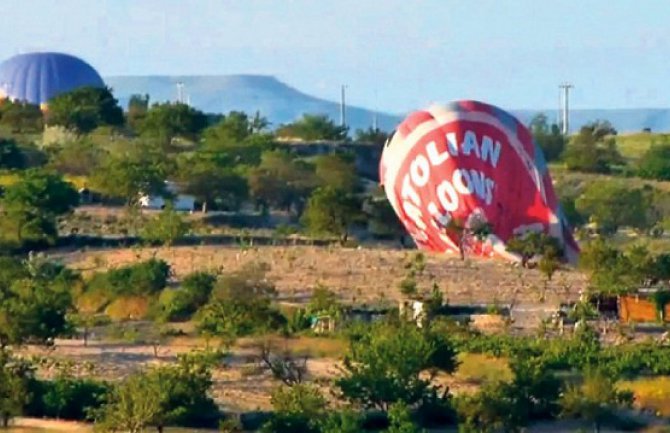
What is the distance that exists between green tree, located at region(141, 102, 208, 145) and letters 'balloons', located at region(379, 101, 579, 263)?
1024 inches

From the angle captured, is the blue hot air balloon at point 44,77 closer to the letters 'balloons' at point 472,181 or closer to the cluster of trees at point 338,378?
the letters 'balloons' at point 472,181

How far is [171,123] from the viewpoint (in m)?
78.8

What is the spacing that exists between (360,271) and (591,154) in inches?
1421

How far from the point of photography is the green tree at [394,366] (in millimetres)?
32188

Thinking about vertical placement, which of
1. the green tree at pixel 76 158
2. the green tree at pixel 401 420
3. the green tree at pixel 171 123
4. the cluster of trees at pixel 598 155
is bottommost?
the green tree at pixel 401 420

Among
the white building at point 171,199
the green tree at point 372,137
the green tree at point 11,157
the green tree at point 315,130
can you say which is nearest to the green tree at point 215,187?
the white building at point 171,199

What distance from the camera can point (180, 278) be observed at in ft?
147

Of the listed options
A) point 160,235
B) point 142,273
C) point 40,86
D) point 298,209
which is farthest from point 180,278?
point 40,86

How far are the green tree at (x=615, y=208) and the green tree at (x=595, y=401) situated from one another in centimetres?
3116

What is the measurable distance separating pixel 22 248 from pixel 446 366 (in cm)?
1874

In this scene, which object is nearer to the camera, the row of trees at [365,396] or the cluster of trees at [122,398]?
the cluster of trees at [122,398]

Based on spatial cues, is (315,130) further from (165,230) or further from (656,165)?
(165,230)

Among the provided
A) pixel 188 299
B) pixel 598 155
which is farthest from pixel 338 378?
pixel 598 155

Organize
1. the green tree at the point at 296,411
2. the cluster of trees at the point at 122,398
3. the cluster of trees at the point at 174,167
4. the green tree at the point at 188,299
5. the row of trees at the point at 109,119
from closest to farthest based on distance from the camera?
the cluster of trees at the point at 122,398
the green tree at the point at 296,411
the green tree at the point at 188,299
the cluster of trees at the point at 174,167
the row of trees at the point at 109,119
